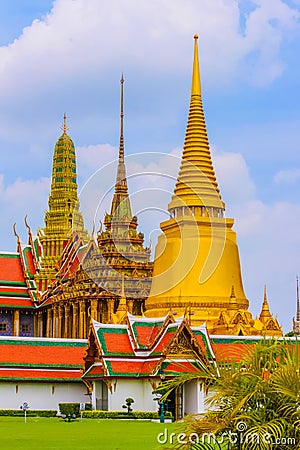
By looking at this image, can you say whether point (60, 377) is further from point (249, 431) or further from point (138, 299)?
point (249, 431)

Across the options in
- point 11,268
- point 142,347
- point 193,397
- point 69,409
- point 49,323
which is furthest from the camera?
point 11,268

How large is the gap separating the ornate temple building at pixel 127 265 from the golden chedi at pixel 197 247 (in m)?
0.05

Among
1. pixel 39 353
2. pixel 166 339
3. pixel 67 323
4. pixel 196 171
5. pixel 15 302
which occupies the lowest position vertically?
pixel 166 339

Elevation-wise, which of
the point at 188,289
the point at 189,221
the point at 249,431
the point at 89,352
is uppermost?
the point at 189,221

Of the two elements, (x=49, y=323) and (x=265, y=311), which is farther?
(x=49, y=323)

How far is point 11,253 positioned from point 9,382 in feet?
111

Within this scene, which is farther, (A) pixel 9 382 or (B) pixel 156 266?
(B) pixel 156 266

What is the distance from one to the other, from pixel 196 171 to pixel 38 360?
→ 1606 cm

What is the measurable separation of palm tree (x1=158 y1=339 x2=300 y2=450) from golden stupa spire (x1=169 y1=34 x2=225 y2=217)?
1491 inches

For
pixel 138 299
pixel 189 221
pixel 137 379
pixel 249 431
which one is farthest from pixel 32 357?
pixel 249 431

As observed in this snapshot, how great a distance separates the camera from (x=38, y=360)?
38.8 metres

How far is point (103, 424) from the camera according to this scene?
28594 millimetres

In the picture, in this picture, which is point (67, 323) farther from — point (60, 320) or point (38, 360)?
point (38, 360)

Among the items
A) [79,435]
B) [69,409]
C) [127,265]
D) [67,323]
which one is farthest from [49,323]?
[79,435]
